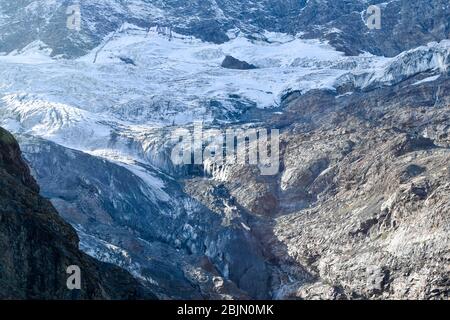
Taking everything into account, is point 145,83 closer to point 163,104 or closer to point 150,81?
point 150,81

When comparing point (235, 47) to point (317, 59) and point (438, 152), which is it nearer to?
point (317, 59)

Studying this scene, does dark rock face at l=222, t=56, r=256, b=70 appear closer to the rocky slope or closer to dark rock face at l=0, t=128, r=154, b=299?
the rocky slope

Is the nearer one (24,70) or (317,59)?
(24,70)

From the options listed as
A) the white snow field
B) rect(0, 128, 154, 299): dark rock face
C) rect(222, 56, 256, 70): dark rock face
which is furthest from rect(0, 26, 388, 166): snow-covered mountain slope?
rect(0, 128, 154, 299): dark rock face

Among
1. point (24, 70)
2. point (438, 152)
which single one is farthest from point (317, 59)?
point (438, 152)

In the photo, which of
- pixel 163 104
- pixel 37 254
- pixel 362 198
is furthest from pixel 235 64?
pixel 37 254

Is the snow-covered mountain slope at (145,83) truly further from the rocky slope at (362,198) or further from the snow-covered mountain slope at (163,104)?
the rocky slope at (362,198)
